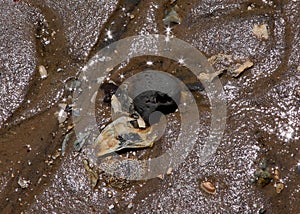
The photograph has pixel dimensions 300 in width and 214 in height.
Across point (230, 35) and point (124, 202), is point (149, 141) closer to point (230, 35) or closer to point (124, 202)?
point (124, 202)

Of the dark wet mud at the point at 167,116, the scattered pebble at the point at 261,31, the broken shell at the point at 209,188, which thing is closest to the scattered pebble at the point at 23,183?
the dark wet mud at the point at 167,116

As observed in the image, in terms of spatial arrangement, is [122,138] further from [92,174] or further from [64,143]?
[64,143]

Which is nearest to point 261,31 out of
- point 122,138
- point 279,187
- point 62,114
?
point 279,187

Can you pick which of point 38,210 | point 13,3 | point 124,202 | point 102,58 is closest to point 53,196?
point 38,210

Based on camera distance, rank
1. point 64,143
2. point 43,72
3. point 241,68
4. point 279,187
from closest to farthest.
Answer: point 279,187 < point 241,68 < point 64,143 < point 43,72

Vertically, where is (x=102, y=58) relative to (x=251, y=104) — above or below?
above

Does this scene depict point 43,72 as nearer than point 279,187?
No

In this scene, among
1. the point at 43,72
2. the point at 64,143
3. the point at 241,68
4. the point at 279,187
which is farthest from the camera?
the point at 43,72
